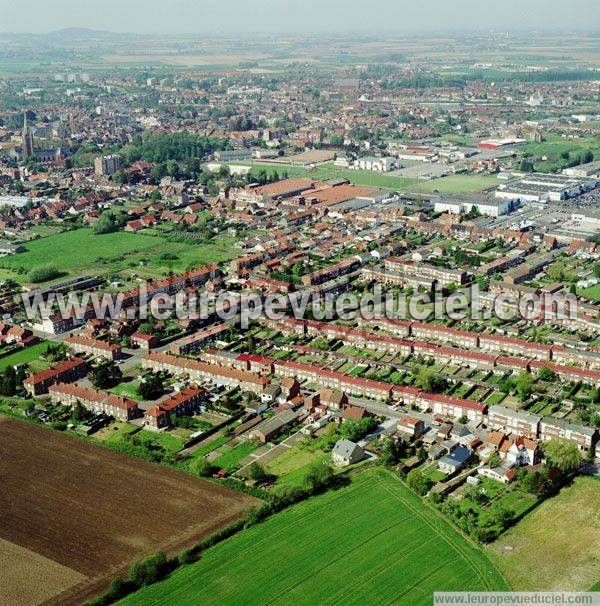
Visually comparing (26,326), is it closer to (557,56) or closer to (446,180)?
(446,180)

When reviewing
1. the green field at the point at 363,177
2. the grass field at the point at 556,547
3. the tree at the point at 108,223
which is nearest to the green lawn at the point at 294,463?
the grass field at the point at 556,547

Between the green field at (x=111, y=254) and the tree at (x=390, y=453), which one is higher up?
the green field at (x=111, y=254)

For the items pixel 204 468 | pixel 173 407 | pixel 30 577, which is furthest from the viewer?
pixel 173 407

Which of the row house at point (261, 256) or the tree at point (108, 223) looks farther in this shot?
the tree at point (108, 223)

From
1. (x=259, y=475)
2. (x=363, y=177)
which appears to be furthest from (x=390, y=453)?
(x=363, y=177)

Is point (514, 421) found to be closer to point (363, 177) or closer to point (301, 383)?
point (301, 383)

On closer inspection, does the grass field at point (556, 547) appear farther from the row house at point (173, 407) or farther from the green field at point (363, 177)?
the green field at point (363, 177)

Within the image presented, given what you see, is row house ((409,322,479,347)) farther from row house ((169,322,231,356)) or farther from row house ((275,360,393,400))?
row house ((169,322,231,356))
